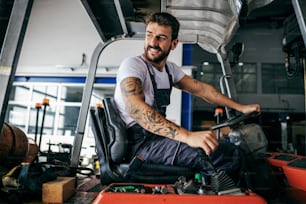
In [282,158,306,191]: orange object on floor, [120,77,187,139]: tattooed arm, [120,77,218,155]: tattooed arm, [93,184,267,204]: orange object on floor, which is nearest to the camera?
[93,184,267,204]: orange object on floor

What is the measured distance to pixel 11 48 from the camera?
122 centimetres

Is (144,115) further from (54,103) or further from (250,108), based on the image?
(54,103)

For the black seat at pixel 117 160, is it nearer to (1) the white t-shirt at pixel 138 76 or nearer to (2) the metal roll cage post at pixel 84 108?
(1) the white t-shirt at pixel 138 76

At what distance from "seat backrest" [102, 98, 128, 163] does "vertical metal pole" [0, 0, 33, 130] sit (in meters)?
0.47

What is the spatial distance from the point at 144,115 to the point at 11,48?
0.65 meters

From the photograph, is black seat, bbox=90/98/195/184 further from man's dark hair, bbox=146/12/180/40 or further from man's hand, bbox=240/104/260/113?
man's hand, bbox=240/104/260/113

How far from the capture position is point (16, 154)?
8.86 feet

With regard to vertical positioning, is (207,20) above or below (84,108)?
above

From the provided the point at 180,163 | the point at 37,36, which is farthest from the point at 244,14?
the point at 37,36

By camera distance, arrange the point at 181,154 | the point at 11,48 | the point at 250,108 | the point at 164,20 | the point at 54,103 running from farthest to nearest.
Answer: the point at 54,103 < the point at 250,108 < the point at 164,20 < the point at 181,154 < the point at 11,48

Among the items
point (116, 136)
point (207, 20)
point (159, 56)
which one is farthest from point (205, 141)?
point (207, 20)

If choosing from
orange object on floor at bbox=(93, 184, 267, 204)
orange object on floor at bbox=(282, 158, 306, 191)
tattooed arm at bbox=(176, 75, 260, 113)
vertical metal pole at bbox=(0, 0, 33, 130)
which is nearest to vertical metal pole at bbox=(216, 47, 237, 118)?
tattooed arm at bbox=(176, 75, 260, 113)

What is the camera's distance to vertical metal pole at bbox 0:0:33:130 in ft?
3.95

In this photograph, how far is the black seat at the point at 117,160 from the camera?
1321mm
